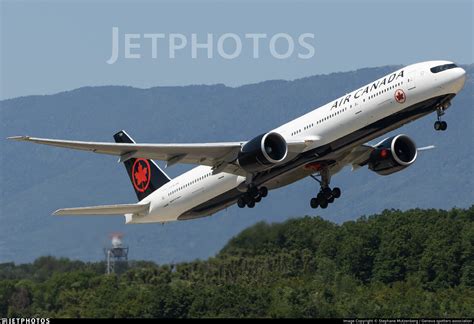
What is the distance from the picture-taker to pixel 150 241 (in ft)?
441

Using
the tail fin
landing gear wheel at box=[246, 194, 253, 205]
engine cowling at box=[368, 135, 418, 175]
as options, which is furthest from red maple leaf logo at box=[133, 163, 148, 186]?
engine cowling at box=[368, 135, 418, 175]

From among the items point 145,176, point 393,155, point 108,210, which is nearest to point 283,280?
point 145,176

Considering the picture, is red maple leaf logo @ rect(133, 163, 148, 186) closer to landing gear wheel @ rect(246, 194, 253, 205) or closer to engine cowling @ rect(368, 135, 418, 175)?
landing gear wheel @ rect(246, 194, 253, 205)

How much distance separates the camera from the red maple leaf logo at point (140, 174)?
2452 inches

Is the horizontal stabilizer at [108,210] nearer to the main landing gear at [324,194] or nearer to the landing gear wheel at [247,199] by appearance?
the landing gear wheel at [247,199]

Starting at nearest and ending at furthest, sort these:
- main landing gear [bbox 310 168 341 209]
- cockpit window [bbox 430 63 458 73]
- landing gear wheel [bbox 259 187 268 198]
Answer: cockpit window [bbox 430 63 458 73] < landing gear wheel [bbox 259 187 268 198] < main landing gear [bbox 310 168 341 209]

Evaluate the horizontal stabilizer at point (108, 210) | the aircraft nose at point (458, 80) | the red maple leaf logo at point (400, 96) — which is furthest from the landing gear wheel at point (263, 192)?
the aircraft nose at point (458, 80)

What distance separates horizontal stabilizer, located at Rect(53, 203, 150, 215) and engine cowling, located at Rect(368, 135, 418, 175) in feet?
34.2

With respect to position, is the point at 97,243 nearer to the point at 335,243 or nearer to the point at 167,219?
the point at 167,219

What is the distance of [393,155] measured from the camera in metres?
56.6

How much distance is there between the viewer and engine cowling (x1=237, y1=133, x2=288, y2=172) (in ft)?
171

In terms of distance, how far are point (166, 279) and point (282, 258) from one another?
728 centimetres

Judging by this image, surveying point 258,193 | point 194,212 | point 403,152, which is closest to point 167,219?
point 194,212

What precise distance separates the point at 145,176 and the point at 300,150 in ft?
38.5
